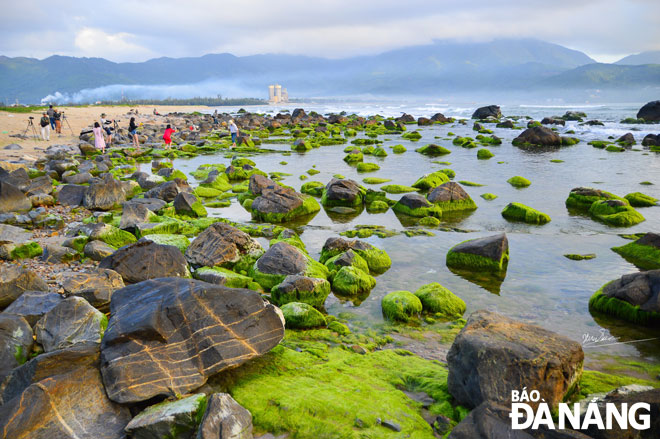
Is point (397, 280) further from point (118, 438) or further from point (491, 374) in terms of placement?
point (118, 438)

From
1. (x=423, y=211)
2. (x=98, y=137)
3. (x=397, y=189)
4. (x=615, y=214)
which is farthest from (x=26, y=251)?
(x=98, y=137)

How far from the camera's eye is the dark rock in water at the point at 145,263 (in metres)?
8.64

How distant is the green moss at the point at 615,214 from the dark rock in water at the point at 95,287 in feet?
52.5

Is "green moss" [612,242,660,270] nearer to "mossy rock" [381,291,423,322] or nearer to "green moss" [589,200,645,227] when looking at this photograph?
"green moss" [589,200,645,227]

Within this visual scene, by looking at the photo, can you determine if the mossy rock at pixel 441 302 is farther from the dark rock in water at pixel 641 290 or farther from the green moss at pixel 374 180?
the green moss at pixel 374 180

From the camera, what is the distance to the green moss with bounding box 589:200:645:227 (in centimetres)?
1473

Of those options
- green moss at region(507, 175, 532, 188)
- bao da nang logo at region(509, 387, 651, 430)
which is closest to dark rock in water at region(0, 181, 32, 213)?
bao da nang logo at region(509, 387, 651, 430)

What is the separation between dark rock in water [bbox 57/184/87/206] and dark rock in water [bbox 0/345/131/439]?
13.0 metres

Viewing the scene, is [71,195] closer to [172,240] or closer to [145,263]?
[172,240]

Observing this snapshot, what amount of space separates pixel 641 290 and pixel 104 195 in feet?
57.3

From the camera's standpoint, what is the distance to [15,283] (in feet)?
24.9

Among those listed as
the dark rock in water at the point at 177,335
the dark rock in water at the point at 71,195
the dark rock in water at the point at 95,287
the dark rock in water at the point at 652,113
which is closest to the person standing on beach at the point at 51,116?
the dark rock in water at the point at 71,195

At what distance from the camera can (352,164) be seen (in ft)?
92.8

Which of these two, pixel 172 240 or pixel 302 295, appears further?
pixel 172 240
